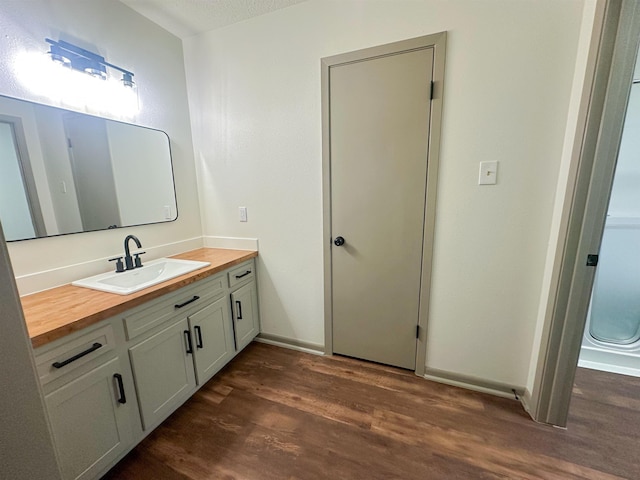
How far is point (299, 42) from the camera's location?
1.83m

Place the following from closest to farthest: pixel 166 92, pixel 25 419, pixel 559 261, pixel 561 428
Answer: pixel 25 419 → pixel 559 261 → pixel 561 428 → pixel 166 92

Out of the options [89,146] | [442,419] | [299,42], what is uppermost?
[299,42]

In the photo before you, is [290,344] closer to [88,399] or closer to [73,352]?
[88,399]

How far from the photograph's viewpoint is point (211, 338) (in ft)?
5.95

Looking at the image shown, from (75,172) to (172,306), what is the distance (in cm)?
97

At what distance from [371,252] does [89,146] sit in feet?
Result: 6.20

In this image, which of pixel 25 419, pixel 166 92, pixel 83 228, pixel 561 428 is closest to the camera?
pixel 25 419

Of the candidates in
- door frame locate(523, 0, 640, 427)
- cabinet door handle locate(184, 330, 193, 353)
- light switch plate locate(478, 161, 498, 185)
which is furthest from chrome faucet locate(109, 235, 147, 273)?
door frame locate(523, 0, 640, 427)

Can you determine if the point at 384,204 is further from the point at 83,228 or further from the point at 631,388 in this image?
the point at 631,388

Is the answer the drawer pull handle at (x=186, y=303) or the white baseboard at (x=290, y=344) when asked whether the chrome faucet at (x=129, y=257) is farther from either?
the white baseboard at (x=290, y=344)

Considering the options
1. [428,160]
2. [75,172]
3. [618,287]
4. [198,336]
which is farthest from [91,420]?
[618,287]

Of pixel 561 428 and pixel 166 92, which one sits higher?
pixel 166 92

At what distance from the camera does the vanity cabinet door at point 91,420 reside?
1054 mm

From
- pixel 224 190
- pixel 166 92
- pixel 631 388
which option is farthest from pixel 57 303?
pixel 631 388
